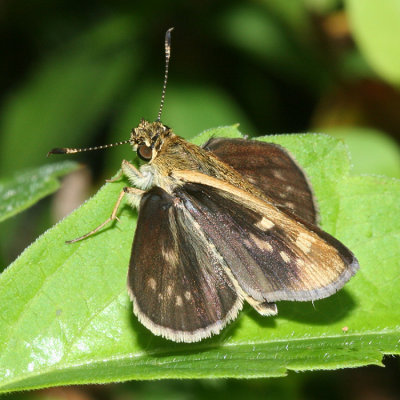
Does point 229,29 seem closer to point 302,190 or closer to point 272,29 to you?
point 272,29

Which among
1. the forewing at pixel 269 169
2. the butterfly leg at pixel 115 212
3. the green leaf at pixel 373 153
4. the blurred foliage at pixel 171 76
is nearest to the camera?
the butterfly leg at pixel 115 212

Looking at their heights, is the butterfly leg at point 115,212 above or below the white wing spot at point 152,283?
above

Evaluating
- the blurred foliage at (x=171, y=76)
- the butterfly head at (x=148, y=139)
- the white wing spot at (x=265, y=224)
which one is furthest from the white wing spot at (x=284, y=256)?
the blurred foliage at (x=171, y=76)

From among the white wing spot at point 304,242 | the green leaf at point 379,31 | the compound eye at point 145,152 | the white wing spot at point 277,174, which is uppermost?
the green leaf at point 379,31

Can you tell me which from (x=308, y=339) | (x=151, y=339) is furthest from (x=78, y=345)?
(x=308, y=339)

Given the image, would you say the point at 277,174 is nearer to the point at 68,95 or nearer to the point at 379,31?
the point at 379,31

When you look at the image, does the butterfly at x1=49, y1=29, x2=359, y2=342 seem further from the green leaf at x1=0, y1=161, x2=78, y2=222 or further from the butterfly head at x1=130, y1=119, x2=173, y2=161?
the green leaf at x1=0, y1=161, x2=78, y2=222

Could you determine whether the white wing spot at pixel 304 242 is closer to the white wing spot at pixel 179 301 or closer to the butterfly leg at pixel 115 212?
the white wing spot at pixel 179 301
